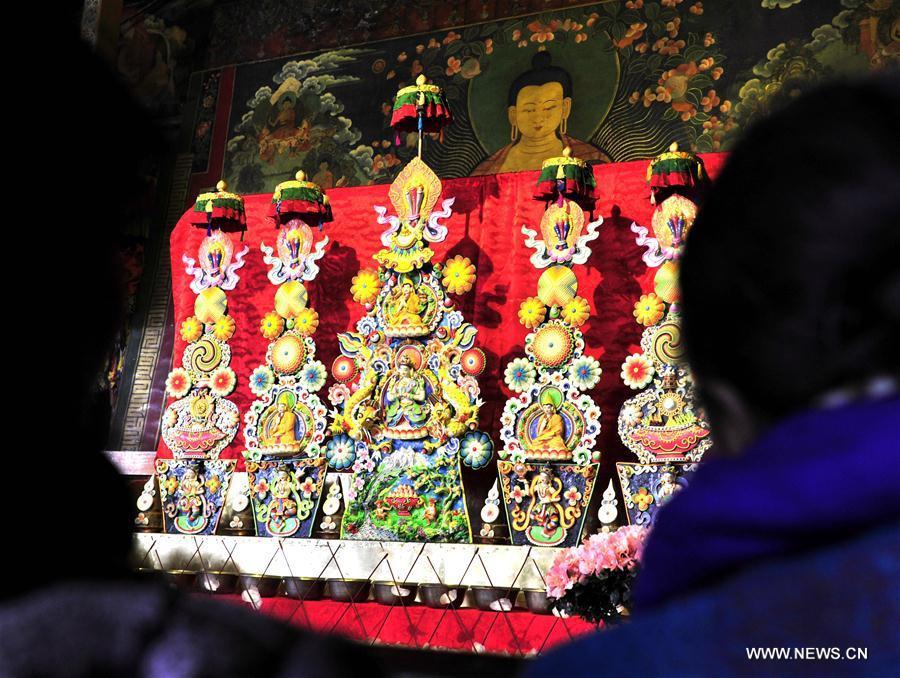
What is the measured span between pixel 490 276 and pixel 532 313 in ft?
1.31

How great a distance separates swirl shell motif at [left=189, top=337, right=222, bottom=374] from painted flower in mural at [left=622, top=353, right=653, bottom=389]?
249cm

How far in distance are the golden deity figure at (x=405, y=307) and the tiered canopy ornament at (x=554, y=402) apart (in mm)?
583

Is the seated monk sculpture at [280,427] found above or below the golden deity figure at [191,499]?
above

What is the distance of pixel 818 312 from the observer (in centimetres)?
59

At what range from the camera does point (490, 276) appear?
4945mm

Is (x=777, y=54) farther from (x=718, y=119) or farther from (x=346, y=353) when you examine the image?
(x=346, y=353)

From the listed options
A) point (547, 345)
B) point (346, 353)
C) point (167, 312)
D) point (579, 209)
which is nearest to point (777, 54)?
point (579, 209)

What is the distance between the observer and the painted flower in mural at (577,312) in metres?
4.58

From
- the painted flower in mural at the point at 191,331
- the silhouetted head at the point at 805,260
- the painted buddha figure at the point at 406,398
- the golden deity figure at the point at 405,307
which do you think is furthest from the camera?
the painted flower in mural at the point at 191,331

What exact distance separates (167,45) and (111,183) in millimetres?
8006

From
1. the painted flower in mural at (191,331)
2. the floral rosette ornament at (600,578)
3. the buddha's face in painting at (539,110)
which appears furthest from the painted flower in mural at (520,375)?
the buddha's face in painting at (539,110)

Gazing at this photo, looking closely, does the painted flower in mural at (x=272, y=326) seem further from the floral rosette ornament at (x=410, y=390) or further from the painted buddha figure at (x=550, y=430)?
the painted buddha figure at (x=550, y=430)

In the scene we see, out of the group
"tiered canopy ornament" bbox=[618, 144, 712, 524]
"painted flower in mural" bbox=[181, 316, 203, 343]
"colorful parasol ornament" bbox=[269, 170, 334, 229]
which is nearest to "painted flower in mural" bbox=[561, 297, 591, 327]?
"tiered canopy ornament" bbox=[618, 144, 712, 524]

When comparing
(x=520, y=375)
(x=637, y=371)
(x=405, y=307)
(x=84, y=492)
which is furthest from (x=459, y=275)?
(x=84, y=492)
